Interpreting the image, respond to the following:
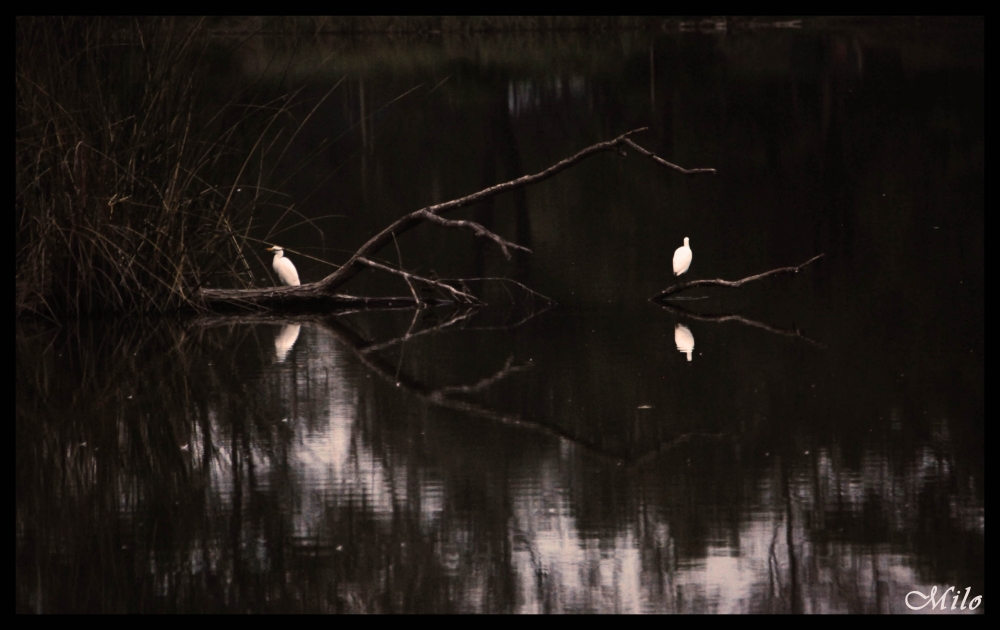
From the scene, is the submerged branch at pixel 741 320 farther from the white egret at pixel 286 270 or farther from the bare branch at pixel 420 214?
the white egret at pixel 286 270

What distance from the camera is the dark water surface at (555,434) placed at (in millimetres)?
3701

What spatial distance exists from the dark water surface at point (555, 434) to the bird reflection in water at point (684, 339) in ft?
0.13

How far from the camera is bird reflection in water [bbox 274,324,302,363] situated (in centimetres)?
662

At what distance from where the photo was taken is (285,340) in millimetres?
7008

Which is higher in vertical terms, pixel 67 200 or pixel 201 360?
pixel 67 200

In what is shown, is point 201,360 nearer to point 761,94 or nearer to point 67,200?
point 67,200

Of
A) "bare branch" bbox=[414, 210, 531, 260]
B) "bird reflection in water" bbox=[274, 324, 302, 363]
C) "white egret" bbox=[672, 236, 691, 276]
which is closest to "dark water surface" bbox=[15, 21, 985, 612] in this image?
"bird reflection in water" bbox=[274, 324, 302, 363]

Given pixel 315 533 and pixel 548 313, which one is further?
pixel 548 313

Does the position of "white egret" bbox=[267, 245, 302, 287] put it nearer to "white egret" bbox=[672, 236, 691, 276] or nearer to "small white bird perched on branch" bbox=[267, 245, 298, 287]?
"small white bird perched on branch" bbox=[267, 245, 298, 287]

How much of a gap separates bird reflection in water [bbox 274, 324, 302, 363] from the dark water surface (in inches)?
0.9

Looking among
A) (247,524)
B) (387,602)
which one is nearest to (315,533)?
(247,524)

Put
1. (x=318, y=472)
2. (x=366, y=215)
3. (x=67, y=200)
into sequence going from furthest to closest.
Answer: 1. (x=366, y=215)
2. (x=67, y=200)
3. (x=318, y=472)

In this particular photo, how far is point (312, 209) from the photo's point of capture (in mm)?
12961

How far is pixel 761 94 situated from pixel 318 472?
18.7 metres
